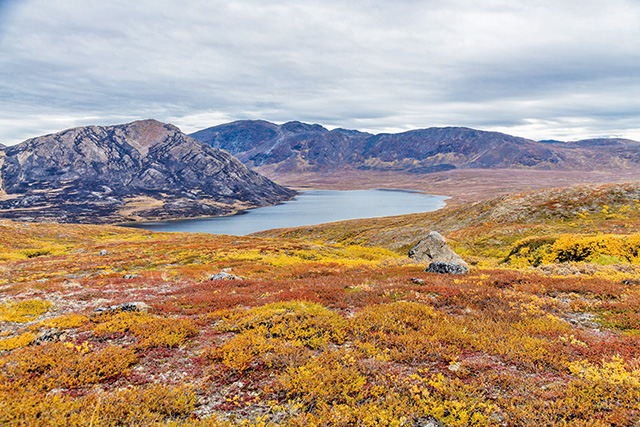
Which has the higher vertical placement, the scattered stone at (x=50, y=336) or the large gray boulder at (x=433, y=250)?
the scattered stone at (x=50, y=336)

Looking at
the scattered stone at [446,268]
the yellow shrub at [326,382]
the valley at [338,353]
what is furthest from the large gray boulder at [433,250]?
the yellow shrub at [326,382]

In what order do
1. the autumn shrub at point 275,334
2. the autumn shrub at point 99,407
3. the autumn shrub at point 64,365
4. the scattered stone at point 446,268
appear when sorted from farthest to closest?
the scattered stone at point 446,268 < the autumn shrub at point 275,334 < the autumn shrub at point 64,365 < the autumn shrub at point 99,407

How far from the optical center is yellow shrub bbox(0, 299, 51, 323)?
1357 centimetres

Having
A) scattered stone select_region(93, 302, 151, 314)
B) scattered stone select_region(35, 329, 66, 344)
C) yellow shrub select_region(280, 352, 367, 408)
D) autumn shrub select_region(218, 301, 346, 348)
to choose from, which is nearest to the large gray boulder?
autumn shrub select_region(218, 301, 346, 348)

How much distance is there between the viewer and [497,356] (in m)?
8.74

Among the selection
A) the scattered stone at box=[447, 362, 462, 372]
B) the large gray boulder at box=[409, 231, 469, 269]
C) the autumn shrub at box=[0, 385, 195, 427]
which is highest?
the autumn shrub at box=[0, 385, 195, 427]

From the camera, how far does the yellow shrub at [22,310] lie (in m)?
13.6

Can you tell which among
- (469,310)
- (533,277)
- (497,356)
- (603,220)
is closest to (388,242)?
(603,220)

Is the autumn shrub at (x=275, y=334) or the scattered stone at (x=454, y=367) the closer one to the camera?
the scattered stone at (x=454, y=367)

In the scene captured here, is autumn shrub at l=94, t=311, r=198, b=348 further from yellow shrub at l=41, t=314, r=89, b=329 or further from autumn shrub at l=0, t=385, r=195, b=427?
autumn shrub at l=0, t=385, r=195, b=427

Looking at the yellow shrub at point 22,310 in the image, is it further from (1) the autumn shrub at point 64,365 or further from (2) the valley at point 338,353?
(1) the autumn shrub at point 64,365

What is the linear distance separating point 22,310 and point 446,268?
25.5 metres

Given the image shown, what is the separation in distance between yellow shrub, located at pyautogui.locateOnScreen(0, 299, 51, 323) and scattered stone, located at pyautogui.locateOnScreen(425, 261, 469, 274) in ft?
77.8

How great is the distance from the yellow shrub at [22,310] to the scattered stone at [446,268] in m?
23.7
